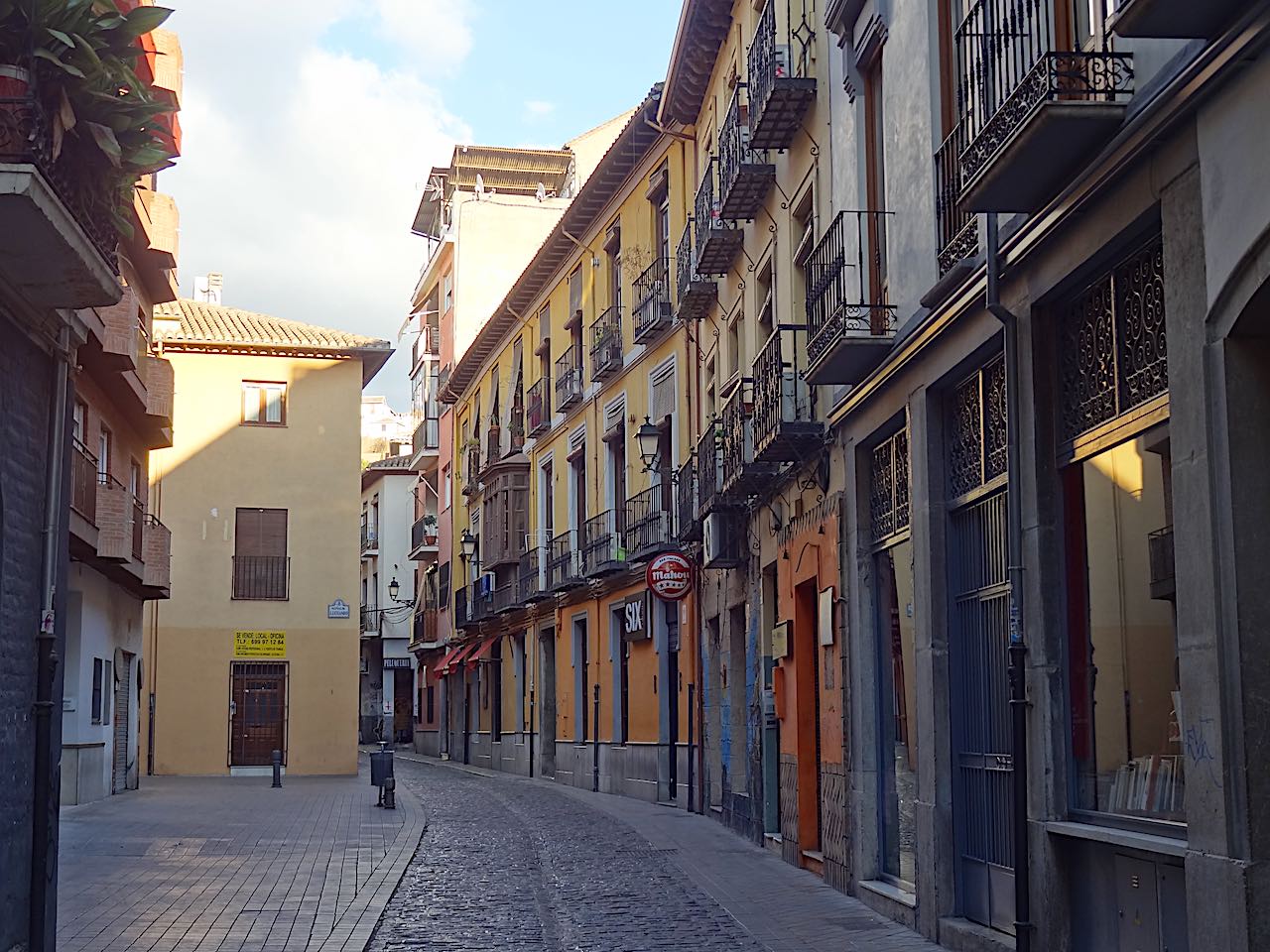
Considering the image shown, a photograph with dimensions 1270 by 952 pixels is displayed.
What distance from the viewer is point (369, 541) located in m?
68.8

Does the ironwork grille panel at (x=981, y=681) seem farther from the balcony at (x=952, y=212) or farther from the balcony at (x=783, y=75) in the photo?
the balcony at (x=783, y=75)

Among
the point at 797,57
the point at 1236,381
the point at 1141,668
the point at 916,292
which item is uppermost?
the point at 797,57

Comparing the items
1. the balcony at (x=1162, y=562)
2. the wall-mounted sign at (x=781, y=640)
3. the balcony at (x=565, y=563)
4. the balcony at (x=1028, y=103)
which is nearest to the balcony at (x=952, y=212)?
the balcony at (x=1028, y=103)

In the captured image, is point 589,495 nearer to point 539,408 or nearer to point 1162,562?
point 539,408

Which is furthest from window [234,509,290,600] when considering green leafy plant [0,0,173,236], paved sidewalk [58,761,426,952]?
green leafy plant [0,0,173,236]

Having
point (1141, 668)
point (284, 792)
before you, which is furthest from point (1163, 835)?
point (284, 792)

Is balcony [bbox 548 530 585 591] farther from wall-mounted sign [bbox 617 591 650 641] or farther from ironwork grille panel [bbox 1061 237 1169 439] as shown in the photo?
ironwork grille panel [bbox 1061 237 1169 439]

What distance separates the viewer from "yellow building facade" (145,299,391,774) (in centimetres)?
3672

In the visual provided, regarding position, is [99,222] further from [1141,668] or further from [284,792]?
[284,792]

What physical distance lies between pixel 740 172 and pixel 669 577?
25.2ft

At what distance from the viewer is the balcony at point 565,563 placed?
109 feet

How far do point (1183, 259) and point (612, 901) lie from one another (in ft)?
26.5

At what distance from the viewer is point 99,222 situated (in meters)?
9.81

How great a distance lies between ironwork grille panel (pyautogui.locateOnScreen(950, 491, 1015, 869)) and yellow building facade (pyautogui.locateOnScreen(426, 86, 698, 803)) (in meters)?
13.2
